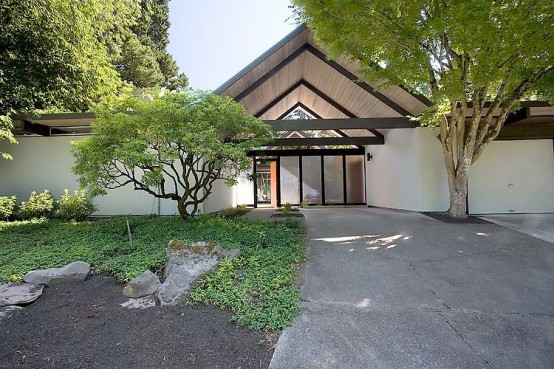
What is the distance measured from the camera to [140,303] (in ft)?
9.99

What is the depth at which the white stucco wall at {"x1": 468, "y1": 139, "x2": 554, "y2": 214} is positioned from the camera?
29.1ft

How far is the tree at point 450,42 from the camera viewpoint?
15.0 feet

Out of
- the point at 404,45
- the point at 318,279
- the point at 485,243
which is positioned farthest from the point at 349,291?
A: the point at 404,45

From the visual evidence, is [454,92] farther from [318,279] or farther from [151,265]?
[151,265]

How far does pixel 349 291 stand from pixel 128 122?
4596 millimetres

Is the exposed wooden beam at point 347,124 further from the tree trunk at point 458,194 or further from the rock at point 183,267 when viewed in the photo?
the rock at point 183,267

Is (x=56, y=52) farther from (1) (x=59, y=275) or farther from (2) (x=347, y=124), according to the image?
(2) (x=347, y=124)

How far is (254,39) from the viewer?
1219 centimetres

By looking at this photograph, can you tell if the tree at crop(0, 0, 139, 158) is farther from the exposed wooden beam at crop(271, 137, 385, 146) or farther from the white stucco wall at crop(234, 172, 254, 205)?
the white stucco wall at crop(234, 172, 254, 205)

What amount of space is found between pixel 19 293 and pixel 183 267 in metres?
1.72

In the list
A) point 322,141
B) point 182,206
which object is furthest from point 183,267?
point 322,141

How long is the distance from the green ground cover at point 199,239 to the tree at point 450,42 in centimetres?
394

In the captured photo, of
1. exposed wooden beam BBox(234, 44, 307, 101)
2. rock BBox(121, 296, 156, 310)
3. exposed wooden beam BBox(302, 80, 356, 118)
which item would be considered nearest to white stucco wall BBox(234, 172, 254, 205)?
exposed wooden beam BBox(302, 80, 356, 118)

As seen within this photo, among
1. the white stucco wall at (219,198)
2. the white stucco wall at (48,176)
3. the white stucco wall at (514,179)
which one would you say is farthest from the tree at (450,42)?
the white stucco wall at (48,176)
